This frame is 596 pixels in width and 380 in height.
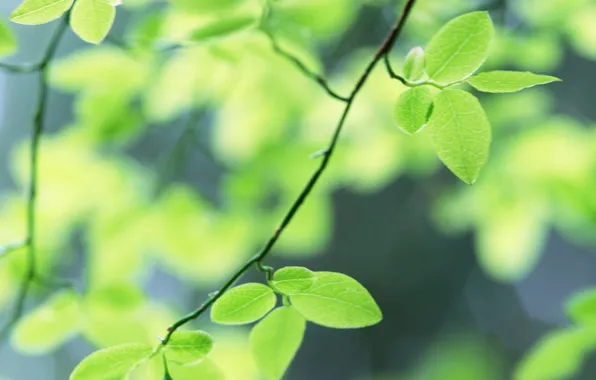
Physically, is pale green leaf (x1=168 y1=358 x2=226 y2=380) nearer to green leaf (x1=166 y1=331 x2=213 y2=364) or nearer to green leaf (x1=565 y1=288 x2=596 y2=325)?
green leaf (x1=166 y1=331 x2=213 y2=364)

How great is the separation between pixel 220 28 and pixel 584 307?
45 cm

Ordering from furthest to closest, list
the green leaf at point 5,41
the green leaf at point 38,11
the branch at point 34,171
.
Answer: the branch at point 34,171
the green leaf at point 5,41
the green leaf at point 38,11

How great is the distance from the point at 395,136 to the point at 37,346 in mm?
821

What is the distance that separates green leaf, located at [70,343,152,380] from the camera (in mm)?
399

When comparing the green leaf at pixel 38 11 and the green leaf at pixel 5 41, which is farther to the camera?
the green leaf at pixel 5 41

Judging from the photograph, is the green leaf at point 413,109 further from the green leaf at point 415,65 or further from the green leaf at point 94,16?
the green leaf at point 94,16

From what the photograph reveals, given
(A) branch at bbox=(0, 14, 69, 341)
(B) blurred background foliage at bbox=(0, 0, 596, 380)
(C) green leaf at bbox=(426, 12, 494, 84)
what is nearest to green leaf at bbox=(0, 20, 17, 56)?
(A) branch at bbox=(0, 14, 69, 341)

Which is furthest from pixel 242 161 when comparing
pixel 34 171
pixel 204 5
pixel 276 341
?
pixel 276 341

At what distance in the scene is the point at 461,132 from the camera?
0.41 meters

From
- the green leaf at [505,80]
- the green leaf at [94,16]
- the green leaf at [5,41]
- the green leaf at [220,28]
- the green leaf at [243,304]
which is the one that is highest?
the green leaf at [505,80]

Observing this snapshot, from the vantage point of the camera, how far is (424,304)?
3154 mm

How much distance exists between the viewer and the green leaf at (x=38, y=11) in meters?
0.38

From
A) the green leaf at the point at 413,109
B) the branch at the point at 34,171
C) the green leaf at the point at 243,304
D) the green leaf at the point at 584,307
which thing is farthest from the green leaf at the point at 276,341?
the green leaf at the point at 584,307

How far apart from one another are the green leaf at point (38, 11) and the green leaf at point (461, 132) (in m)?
0.22
